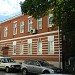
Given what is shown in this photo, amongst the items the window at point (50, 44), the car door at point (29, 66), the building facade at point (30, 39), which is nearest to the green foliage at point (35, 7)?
the building facade at point (30, 39)

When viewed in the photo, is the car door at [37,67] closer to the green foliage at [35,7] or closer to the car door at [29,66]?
the car door at [29,66]

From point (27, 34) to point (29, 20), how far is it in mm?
2074

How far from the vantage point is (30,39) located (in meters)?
40.2

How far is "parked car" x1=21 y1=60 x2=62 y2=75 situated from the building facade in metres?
5.09

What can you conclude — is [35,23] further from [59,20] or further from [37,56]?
[59,20]

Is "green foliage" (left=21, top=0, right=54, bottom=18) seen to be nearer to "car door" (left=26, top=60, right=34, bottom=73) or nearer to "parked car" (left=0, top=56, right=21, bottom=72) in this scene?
"car door" (left=26, top=60, right=34, bottom=73)

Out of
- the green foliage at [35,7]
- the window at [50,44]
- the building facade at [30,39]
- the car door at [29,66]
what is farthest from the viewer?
the window at [50,44]

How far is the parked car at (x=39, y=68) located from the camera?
79.5 feet

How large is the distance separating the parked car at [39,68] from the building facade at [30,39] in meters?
5.09

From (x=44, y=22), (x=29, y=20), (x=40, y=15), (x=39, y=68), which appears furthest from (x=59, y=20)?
(x=29, y=20)

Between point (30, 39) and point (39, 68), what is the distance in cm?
1548

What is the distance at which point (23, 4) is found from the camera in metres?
26.1

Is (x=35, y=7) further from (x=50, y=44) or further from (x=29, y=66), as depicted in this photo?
(x=50, y=44)

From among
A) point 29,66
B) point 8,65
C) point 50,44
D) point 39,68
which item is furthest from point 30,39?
point 39,68
